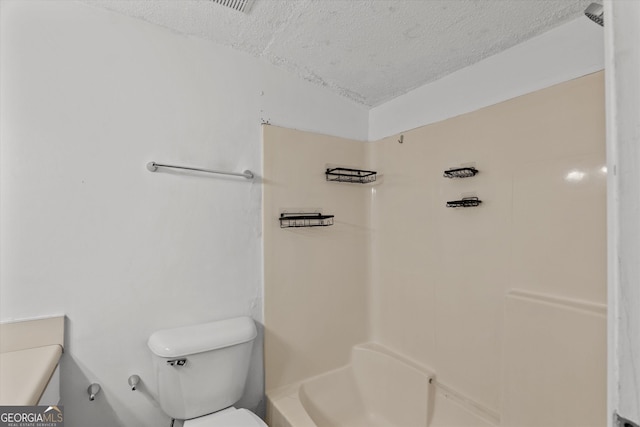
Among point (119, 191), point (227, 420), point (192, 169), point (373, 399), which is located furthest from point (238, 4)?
point (373, 399)

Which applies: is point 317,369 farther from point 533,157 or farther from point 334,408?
point 533,157

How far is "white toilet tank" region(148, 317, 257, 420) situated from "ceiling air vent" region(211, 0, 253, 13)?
1.47 metres

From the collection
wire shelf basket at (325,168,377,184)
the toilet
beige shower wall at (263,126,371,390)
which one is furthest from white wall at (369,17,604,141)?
the toilet

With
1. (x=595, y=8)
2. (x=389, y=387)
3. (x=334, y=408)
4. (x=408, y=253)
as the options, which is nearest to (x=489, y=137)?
(x=408, y=253)

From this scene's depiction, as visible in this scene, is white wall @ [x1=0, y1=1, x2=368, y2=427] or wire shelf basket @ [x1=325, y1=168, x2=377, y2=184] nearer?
white wall @ [x1=0, y1=1, x2=368, y2=427]

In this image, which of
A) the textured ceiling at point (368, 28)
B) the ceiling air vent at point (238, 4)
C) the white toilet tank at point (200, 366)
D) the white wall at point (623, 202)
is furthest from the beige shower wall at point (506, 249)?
the ceiling air vent at point (238, 4)

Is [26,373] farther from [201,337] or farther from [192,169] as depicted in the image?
[192,169]

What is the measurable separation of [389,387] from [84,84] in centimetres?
228

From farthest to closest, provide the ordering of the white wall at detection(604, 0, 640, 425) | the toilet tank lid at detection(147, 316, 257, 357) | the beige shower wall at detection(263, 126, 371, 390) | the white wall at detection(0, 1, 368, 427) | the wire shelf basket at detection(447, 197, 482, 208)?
the beige shower wall at detection(263, 126, 371, 390)
the wire shelf basket at detection(447, 197, 482, 208)
the toilet tank lid at detection(147, 316, 257, 357)
the white wall at detection(0, 1, 368, 427)
the white wall at detection(604, 0, 640, 425)

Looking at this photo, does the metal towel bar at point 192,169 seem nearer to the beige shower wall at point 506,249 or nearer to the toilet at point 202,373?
the toilet at point 202,373

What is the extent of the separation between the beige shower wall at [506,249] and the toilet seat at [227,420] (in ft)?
3.39

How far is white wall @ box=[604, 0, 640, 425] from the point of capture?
398 millimetres

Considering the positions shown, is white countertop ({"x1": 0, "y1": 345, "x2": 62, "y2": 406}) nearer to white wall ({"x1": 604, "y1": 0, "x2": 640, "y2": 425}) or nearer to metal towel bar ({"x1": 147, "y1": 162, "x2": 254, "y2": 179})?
metal towel bar ({"x1": 147, "y1": 162, "x2": 254, "y2": 179})

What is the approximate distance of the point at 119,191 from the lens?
132 cm
